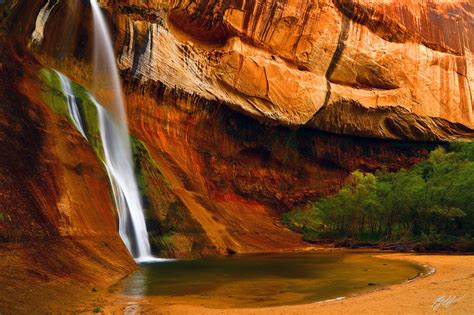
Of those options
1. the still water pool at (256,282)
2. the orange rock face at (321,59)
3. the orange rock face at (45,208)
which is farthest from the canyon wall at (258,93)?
the still water pool at (256,282)

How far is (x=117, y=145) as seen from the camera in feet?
75.9

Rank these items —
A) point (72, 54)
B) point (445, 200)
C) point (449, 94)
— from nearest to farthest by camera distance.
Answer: point (445, 200), point (72, 54), point (449, 94)

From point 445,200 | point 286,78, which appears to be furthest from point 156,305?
point 286,78

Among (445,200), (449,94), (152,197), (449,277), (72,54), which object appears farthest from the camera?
(449,94)

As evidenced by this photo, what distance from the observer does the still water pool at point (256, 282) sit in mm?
10031

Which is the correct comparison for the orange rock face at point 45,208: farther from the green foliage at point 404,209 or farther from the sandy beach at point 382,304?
the green foliage at point 404,209

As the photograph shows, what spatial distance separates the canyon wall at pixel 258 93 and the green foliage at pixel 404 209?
2.62 meters

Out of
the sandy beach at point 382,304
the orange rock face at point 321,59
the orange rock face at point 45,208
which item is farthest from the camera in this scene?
the orange rock face at point 321,59

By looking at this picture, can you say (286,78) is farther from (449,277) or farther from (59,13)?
(449,277)

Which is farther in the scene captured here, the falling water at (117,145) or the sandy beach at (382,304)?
the falling water at (117,145)

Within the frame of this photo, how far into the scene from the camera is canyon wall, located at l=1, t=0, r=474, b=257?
2508cm

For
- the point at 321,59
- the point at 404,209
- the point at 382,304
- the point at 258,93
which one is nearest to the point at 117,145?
the point at 258,93

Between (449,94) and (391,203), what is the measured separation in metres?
19.8

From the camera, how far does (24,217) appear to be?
12.4 metres
